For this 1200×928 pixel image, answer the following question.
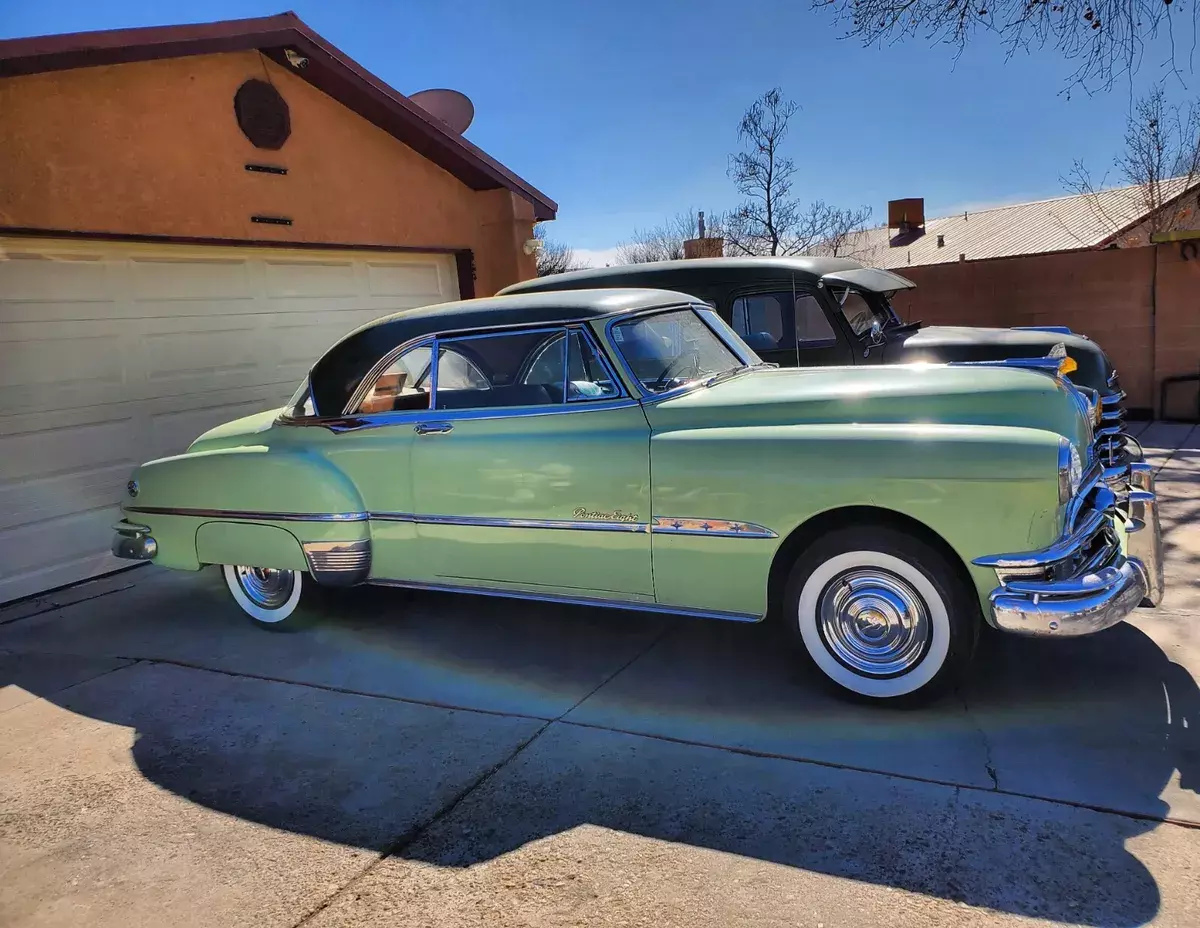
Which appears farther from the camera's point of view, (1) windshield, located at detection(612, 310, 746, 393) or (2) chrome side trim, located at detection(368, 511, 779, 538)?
(1) windshield, located at detection(612, 310, 746, 393)

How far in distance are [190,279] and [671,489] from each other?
4.99 m

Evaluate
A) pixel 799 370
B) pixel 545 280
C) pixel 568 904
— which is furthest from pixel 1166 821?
pixel 545 280

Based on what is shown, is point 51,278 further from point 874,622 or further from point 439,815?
point 874,622

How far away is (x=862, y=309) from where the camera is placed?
279 inches

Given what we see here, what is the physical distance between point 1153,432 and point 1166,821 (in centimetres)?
804

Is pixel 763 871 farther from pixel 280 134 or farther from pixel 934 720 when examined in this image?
pixel 280 134

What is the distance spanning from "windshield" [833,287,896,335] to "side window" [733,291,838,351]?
194 mm

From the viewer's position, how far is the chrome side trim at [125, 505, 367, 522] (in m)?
4.54

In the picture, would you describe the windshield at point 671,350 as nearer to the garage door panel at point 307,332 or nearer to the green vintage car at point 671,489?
the green vintage car at point 671,489

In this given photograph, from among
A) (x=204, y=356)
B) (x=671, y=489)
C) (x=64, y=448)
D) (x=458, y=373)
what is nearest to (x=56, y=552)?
(x=64, y=448)

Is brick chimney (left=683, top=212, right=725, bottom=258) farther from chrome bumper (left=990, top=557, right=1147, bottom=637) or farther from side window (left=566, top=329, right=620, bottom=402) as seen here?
chrome bumper (left=990, top=557, right=1147, bottom=637)

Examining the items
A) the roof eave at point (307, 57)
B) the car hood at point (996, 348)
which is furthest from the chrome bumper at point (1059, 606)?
the roof eave at point (307, 57)

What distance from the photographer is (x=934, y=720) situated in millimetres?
3457

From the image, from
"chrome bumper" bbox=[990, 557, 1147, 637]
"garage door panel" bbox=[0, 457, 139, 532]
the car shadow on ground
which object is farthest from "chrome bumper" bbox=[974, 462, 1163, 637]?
"garage door panel" bbox=[0, 457, 139, 532]
